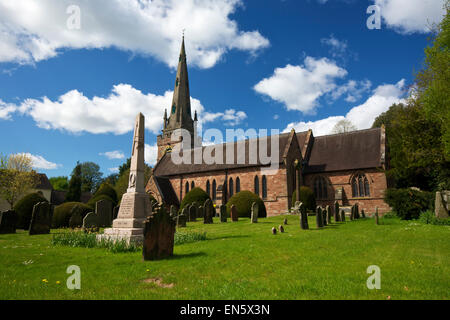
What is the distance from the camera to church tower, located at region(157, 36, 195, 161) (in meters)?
49.9

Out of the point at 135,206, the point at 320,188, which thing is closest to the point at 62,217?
the point at 135,206

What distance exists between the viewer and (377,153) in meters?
27.2

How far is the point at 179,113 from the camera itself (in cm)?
5059

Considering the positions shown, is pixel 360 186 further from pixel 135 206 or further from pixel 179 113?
pixel 179 113

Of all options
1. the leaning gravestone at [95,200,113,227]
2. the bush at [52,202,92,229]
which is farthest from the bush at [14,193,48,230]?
the leaning gravestone at [95,200,113,227]

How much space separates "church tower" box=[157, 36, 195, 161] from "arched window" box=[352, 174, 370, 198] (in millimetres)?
31181

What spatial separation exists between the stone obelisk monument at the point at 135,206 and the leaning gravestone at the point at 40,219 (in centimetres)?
712

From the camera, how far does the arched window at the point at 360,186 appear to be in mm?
26547

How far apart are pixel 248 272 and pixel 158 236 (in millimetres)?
2801

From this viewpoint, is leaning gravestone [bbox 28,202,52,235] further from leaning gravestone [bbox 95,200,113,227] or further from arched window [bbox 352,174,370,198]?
arched window [bbox 352,174,370,198]

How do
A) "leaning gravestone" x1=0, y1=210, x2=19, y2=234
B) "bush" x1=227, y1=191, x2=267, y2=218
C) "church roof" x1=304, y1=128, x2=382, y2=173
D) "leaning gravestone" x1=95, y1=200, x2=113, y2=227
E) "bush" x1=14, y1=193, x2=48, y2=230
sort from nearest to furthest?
1. "leaning gravestone" x1=0, y1=210, x2=19, y2=234
2. "leaning gravestone" x1=95, y1=200, x2=113, y2=227
3. "bush" x1=14, y1=193, x2=48, y2=230
4. "bush" x1=227, y1=191, x2=267, y2=218
5. "church roof" x1=304, y1=128, x2=382, y2=173

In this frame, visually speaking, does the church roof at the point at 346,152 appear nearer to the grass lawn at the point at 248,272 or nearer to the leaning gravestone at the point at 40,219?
the grass lawn at the point at 248,272
